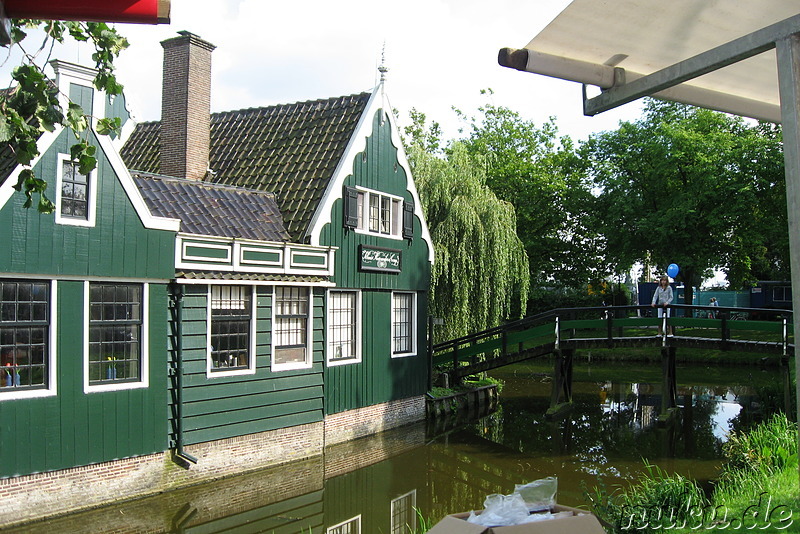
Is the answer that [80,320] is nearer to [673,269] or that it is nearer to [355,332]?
[355,332]

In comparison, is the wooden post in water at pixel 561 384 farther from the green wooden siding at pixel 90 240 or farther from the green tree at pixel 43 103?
the green tree at pixel 43 103

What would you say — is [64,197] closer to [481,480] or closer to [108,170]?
[108,170]

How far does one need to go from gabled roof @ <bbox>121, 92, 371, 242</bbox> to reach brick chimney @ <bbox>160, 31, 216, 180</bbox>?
81cm

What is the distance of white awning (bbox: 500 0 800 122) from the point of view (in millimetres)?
4195

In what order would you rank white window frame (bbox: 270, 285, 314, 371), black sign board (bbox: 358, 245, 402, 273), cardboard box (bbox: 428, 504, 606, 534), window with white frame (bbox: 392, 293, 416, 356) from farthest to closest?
window with white frame (bbox: 392, 293, 416, 356) → black sign board (bbox: 358, 245, 402, 273) → white window frame (bbox: 270, 285, 314, 371) → cardboard box (bbox: 428, 504, 606, 534)

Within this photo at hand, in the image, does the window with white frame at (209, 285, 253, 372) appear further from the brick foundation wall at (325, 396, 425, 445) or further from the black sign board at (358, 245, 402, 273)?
the black sign board at (358, 245, 402, 273)

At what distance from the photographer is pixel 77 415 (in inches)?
399

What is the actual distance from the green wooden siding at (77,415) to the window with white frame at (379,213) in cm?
546

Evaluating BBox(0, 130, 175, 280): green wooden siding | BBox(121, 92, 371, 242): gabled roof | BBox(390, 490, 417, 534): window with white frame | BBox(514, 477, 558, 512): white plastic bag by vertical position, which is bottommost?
BBox(390, 490, 417, 534): window with white frame

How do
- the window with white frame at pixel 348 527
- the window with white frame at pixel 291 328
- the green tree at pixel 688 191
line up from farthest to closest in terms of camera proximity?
the green tree at pixel 688 191 → the window with white frame at pixel 291 328 → the window with white frame at pixel 348 527

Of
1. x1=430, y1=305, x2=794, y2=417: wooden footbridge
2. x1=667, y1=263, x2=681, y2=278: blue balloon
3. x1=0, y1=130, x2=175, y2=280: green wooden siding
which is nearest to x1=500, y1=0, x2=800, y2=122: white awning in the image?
x1=0, y1=130, x2=175, y2=280: green wooden siding

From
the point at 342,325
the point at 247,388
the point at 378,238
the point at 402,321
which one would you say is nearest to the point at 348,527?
the point at 247,388

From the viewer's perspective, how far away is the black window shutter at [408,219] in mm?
17062

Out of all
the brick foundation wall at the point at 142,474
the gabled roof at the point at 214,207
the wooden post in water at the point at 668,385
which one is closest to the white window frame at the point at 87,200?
the gabled roof at the point at 214,207
